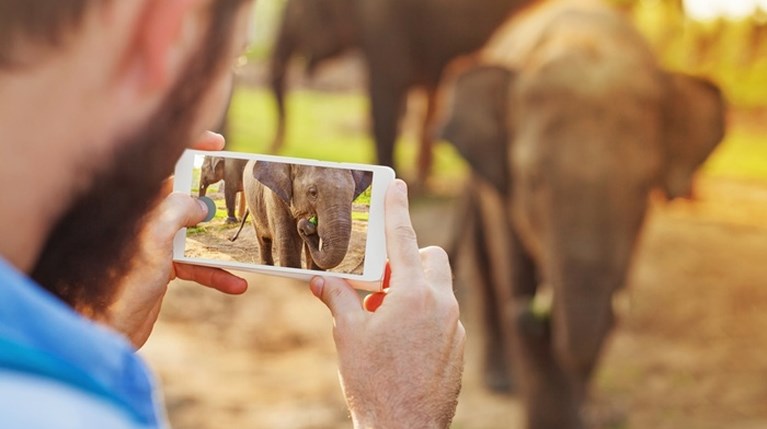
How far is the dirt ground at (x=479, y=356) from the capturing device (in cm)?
462

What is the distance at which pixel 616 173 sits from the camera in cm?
375

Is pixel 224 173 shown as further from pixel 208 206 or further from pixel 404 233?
pixel 404 233

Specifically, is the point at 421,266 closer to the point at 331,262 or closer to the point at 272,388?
the point at 331,262

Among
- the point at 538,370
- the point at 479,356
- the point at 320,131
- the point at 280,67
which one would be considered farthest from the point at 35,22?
the point at 320,131

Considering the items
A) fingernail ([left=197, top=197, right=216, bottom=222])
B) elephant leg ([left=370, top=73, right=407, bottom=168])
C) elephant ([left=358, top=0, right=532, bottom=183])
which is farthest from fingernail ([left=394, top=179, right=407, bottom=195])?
elephant leg ([left=370, top=73, right=407, bottom=168])

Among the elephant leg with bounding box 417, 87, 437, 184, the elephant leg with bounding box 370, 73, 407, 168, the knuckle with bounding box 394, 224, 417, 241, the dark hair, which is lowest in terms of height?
the elephant leg with bounding box 417, 87, 437, 184

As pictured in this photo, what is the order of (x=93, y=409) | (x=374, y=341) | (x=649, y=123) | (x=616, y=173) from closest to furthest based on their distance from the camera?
1. (x=93, y=409)
2. (x=374, y=341)
3. (x=616, y=173)
4. (x=649, y=123)

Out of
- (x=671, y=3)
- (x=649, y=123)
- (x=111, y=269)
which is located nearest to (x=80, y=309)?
(x=111, y=269)

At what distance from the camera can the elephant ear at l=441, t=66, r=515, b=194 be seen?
14.1 feet

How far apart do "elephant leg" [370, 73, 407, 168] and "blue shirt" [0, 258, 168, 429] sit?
744cm

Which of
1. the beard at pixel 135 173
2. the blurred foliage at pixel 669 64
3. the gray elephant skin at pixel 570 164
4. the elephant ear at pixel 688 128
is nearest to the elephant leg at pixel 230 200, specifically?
the beard at pixel 135 173

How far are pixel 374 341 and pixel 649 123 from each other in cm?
292

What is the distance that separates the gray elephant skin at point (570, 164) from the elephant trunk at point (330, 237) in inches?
89.5

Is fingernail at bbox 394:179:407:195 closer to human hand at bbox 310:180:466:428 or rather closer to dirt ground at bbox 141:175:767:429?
human hand at bbox 310:180:466:428
